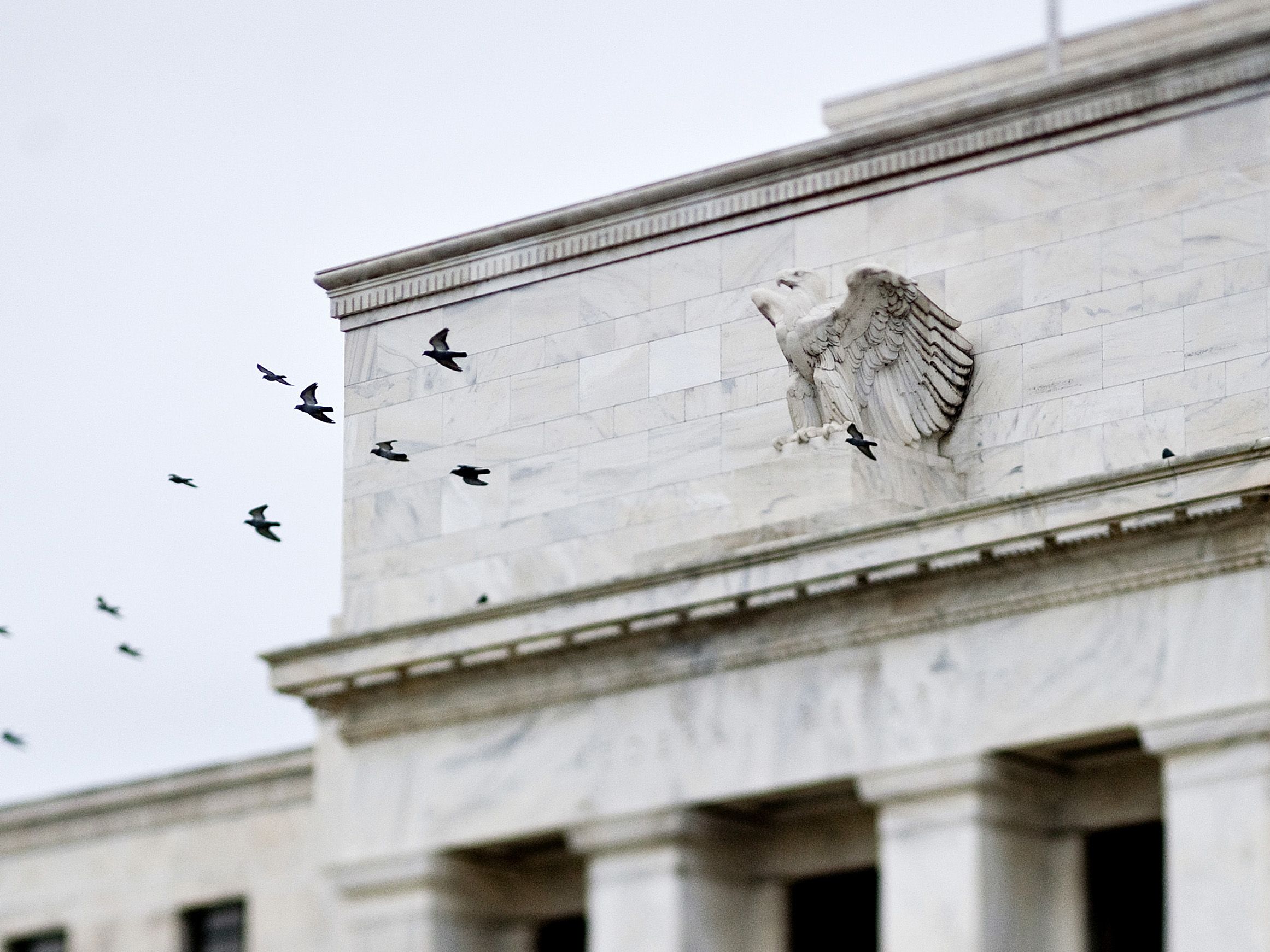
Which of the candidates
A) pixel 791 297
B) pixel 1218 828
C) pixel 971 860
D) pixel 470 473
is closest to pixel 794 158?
pixel 791 297

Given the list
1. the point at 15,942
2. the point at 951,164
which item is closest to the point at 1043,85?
the point at 951,164

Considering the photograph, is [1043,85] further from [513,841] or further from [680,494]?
[513,841]

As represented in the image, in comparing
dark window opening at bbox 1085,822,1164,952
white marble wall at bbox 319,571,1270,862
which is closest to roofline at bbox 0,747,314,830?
white marble wall at bbox 319,571,1270,862

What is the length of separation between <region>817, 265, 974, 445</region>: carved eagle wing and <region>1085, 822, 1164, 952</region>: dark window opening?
4.46 m

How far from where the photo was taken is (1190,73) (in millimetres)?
29938

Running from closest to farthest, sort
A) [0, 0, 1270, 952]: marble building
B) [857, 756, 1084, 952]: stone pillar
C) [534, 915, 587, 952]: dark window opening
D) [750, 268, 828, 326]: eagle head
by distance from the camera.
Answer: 1. [0, 0, 1270, 952]: marble building
2. [857, 756, 1084, 952]: stone pillar
3. [750, 268, 828, 326]: eagle head
4. [534, 915, 587, 952]: dark window opening

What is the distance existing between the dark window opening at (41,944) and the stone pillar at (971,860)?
10705 mm

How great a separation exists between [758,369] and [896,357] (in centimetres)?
176

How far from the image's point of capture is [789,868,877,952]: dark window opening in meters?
29.8

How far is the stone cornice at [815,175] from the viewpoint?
30047 millimetres

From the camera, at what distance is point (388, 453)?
3116 cm

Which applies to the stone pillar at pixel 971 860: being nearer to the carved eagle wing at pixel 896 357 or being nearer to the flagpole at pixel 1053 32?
the carved eagle wing at pixel 896 357

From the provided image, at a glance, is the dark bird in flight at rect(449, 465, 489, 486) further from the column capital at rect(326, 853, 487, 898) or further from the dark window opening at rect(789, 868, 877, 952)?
the dark window opening at rect(789, 868, 877, 952)

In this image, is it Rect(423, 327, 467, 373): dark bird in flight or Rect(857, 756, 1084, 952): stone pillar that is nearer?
Rect(857, 756, 1084, 952): stone pillar
